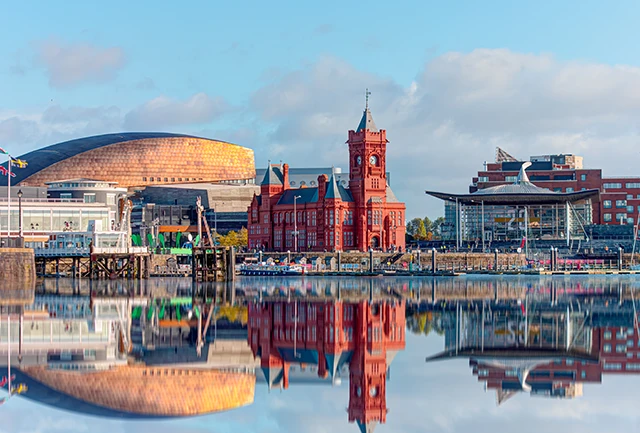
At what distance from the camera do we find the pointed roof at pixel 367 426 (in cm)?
2670

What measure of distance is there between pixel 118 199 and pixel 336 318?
89819 mm

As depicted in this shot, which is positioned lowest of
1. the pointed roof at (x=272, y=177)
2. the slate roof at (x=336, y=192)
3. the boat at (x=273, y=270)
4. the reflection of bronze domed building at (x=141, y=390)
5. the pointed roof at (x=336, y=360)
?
the reflection of bronze domed building at (x=141, y=390)

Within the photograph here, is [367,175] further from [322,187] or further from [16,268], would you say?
[16,268]

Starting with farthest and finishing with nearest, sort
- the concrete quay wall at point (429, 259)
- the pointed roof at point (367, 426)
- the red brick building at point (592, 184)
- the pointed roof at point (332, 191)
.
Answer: the red brick building at point (592, 184)
the pointed roof at point (332, 191)
the concrete quay wall at point (429, 259)
the pointed roof at point (367, 426)

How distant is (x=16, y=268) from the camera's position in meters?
91.1

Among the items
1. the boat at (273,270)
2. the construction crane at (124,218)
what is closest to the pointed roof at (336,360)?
the construction crane at (124,218)

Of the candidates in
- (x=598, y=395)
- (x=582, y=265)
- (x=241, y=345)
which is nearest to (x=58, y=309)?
(x=241, y=345)

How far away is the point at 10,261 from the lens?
299 ft

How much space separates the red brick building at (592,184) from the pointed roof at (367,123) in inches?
1562

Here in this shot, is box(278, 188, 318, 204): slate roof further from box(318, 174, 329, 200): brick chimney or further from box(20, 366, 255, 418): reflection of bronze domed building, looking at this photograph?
box(20, 366, 255, 418): reflection of bronze domed building

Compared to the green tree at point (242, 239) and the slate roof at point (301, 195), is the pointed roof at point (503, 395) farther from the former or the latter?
the green tree at point (242, 239)

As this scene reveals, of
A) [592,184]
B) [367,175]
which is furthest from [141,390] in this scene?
[592,184]

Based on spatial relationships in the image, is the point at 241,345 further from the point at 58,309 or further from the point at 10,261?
the point at 10,261

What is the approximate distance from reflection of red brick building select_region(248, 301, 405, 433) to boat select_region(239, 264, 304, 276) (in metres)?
61.5
